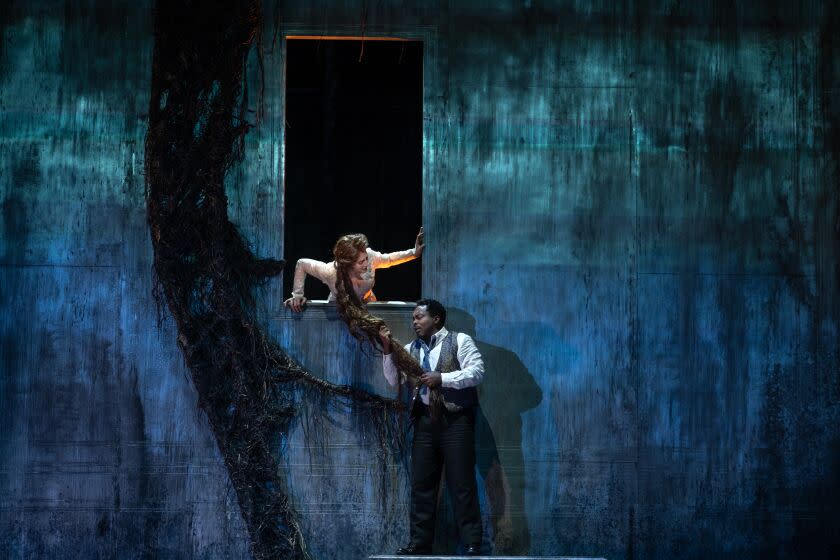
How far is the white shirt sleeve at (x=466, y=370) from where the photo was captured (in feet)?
21.6

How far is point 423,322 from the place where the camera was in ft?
22.3

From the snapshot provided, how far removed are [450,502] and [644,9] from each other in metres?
3.83

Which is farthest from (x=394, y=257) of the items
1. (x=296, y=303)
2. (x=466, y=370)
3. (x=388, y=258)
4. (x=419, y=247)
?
(x=466, y=370)

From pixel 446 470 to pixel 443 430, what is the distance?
0.87 feet

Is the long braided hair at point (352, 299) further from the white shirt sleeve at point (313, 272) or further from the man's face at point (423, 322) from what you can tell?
the man's face at point (423, 322)

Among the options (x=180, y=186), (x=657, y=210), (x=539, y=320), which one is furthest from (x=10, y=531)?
(x=657, y=210)

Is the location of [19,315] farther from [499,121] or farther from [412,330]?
[499,121]

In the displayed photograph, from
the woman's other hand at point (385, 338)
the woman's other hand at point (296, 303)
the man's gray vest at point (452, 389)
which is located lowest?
the man's gray vest at point (452, 389)

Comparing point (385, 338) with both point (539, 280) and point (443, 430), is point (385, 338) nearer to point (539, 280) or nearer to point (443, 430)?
point (443, 430)

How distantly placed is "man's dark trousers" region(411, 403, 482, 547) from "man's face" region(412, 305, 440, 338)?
0.48 metres

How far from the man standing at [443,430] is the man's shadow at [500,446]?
42cm

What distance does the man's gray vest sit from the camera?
263 inches

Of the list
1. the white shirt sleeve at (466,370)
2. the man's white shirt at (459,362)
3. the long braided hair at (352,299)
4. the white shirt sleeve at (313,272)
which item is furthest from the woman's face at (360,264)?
the white shirt sleeve at (466,370)

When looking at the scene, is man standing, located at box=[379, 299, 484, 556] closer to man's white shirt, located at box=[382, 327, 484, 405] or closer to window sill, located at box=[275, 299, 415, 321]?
man's white shirt, located at box=[382, 327, 484, 405]
